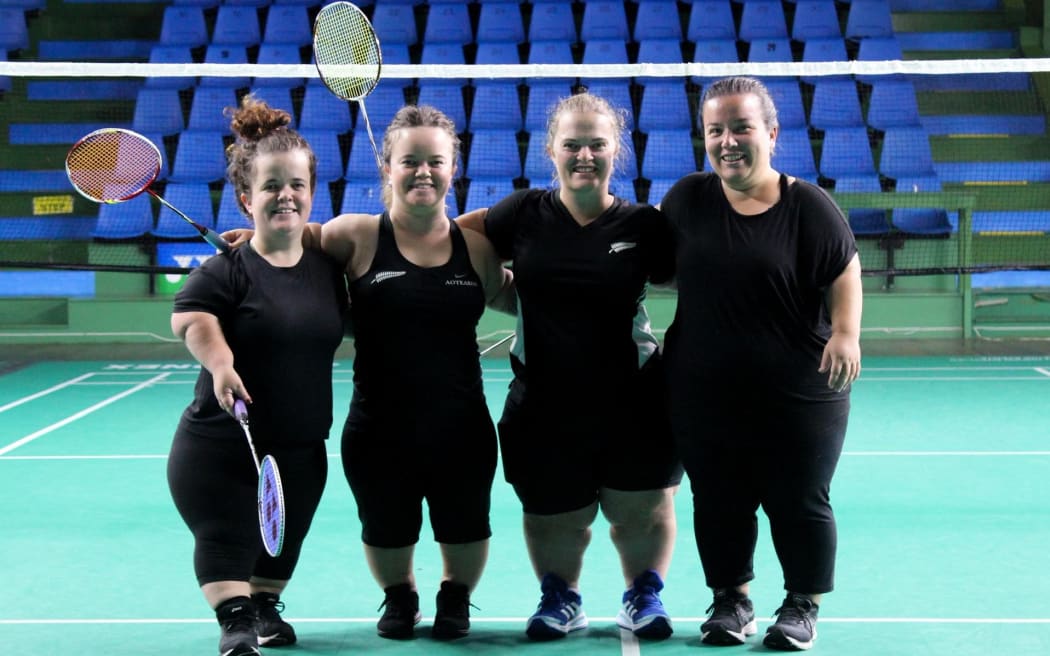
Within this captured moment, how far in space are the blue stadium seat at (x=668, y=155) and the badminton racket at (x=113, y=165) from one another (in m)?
7.71

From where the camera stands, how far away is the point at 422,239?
4.11m

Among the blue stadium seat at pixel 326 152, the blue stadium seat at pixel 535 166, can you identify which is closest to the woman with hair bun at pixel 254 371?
the blue stadium seat at pixel 535 166

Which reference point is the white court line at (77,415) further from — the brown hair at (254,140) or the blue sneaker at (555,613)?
the blue sneaker at (555,613)

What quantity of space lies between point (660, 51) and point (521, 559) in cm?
858

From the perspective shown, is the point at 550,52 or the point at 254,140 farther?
the point at 550,52

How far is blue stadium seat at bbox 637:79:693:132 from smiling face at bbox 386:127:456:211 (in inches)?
334

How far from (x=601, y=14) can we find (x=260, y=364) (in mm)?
10046

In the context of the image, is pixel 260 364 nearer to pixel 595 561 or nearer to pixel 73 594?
pixel 73 594

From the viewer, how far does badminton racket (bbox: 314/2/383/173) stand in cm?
521

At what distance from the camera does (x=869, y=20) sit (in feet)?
43.0

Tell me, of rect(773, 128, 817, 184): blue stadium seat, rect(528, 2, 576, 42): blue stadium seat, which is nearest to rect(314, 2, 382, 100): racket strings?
rect(773, 128, 817, 184): blue stadium seat

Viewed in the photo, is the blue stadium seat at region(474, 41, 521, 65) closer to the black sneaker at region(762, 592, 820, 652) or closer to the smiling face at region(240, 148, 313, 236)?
the smiling face at region(240, 148, 313, 236)

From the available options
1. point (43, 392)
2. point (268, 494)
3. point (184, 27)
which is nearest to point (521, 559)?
A: point (268, 494)

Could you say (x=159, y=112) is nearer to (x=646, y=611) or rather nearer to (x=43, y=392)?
(x=43, y=392)
